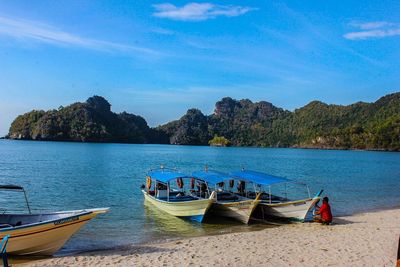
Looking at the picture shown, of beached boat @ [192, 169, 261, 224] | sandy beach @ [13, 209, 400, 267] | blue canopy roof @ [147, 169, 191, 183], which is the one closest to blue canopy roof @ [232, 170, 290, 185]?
beached boat @ [192, 169, 261, 224]

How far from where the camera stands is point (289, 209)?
22.4 metres

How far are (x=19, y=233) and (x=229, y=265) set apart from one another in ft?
24.3

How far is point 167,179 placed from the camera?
2459cm

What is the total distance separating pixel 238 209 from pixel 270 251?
7432mm

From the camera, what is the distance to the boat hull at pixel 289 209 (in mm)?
21812

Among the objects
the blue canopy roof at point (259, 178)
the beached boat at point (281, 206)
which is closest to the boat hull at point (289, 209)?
the beached boat at point (281, 206)

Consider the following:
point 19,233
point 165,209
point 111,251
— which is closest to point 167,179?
point 165,209

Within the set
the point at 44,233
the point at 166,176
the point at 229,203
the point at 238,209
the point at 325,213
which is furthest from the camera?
the point at 166,176

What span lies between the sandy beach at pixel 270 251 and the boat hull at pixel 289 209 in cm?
202

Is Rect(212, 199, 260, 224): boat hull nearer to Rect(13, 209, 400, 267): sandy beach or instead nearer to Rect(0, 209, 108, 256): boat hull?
Rect(13, 209, 400, 267): sandy beach

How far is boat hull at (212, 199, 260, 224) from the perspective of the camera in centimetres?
2211

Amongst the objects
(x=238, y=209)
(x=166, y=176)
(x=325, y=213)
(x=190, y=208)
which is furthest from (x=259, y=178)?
(x=166, y=176)

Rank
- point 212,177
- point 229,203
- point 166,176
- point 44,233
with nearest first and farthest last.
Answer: point 44,233, point 229,203, point 212,177, point 166,176

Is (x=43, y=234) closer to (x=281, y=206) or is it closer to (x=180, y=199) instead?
(x=180, y=199)
